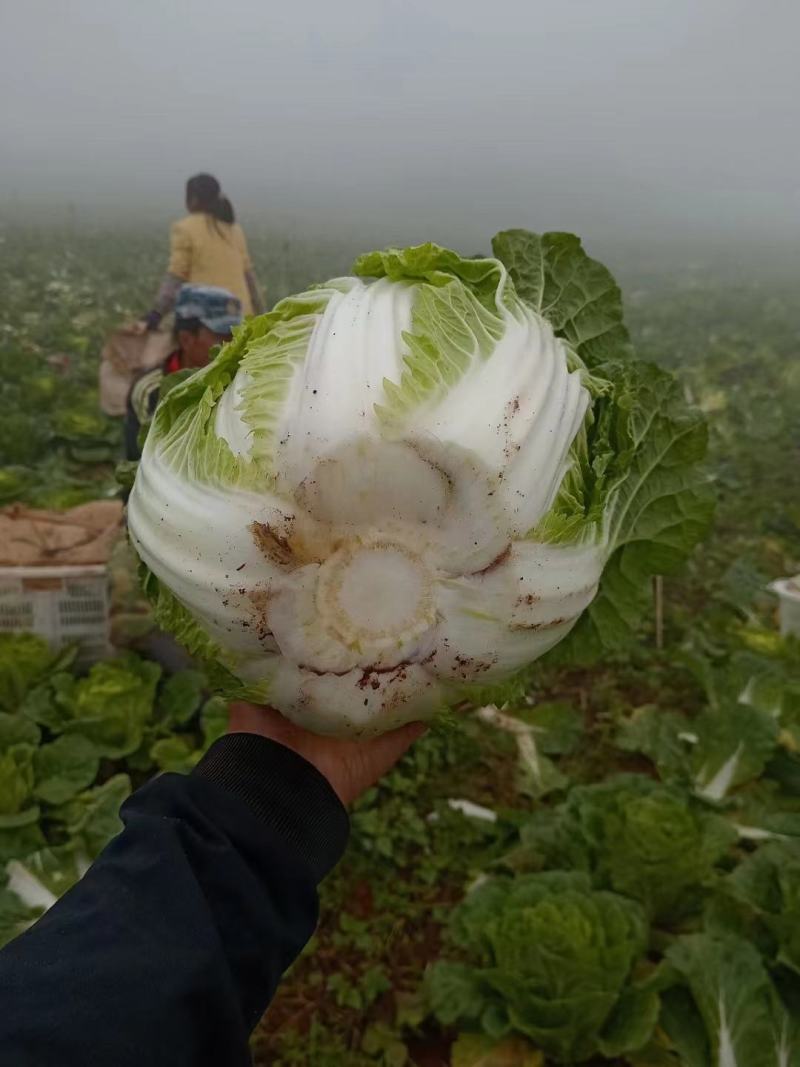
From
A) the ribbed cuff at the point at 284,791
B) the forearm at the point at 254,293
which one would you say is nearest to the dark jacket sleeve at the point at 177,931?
the ribbed cuff at the point at 284,791

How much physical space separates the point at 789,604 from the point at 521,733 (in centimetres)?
184

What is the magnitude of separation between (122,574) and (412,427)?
3.11 m

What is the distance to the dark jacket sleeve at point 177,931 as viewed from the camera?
1.38 metres

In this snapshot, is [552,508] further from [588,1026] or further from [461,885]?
[461,885]

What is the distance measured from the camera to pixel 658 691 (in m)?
4.88

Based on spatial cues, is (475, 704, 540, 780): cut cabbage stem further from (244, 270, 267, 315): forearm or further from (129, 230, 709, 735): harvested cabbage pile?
(244, 270, 267, 315): forearm

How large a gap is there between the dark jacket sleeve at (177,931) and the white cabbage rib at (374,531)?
0.86 feet

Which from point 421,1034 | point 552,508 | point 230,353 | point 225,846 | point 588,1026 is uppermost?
point 230,353

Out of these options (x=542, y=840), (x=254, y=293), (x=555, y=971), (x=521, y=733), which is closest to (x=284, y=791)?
(x=555, y=971)

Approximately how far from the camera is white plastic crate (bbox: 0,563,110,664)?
4.40 meters

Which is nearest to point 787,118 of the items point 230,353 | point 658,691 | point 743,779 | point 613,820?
point 658,691

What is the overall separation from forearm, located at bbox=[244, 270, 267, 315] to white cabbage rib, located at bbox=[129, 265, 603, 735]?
446cm

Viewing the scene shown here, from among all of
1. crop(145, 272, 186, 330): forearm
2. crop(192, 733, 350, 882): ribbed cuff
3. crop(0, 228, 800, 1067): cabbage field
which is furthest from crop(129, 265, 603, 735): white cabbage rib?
crop(145, 272, 186, 330): forearm

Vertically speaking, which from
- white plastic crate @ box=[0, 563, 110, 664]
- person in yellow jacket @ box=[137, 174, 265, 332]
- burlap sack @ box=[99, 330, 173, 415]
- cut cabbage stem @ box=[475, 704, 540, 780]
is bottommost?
cut cabbage stem @ box=[475, 704, 540, 780]
